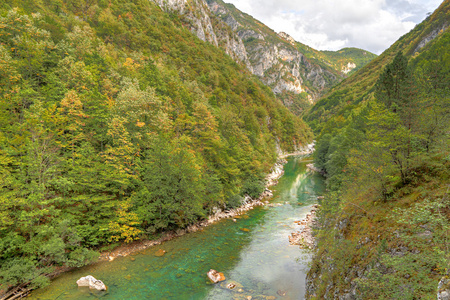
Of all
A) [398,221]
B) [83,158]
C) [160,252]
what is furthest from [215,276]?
[83,158]

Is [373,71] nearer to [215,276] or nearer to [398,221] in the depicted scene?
[215,276]

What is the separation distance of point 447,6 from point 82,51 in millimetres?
183240

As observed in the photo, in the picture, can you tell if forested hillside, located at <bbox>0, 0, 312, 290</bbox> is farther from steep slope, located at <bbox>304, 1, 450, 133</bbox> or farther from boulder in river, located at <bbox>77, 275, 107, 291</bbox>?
steep slope, located at <bbox>304, 1, 450, 133</bbox>

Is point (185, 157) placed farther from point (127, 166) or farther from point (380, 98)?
point (380, 98)

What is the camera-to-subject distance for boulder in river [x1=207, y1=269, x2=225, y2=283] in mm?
17945

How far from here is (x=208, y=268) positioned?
65.3ft

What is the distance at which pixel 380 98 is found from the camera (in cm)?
2453

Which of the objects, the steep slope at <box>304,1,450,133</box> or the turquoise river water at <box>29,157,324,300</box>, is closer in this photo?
the turquoise river water at <box>29,157,324,300</box>

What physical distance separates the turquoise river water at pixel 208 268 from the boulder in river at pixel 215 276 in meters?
0.52

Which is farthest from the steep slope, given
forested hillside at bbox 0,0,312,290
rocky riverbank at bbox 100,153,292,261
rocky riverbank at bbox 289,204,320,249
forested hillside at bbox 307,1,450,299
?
forested hillside at bbox 307,1,450,299

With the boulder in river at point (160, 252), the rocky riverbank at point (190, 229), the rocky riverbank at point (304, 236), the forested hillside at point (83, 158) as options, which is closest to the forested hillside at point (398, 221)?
the rocky riverbank at point (304, 236)

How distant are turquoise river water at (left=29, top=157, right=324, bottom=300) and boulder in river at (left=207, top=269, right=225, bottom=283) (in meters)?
0.52

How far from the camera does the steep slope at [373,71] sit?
4003 inches

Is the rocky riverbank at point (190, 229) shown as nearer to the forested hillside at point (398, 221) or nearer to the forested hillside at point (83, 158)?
the forested hillside at point (83, 158)
